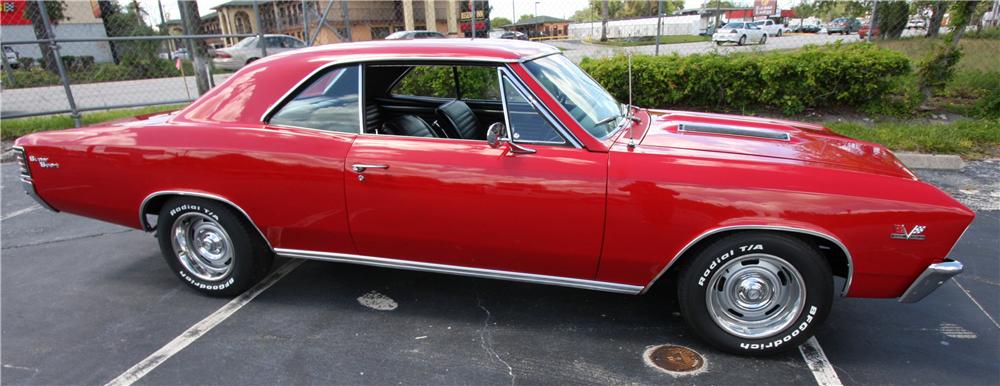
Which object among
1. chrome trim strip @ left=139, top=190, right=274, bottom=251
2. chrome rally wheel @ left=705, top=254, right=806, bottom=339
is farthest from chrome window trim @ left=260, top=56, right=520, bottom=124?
chrome rally wheel @ left=705, top=254, right=806, bottom=339

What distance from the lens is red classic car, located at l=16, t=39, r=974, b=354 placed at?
103 inches

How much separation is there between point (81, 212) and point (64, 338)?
89 centimetres

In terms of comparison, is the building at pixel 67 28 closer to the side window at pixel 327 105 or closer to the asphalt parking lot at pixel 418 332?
the asphalt parking lot at pixel 418 332

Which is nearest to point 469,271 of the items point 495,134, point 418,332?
point 418,332

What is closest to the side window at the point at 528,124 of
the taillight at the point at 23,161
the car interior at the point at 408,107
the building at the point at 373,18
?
the car interior at the point at 408,107

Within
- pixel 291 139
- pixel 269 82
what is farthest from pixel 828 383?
pixel 269 82

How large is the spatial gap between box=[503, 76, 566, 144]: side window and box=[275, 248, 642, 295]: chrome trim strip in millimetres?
761

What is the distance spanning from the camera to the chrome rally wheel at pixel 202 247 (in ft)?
11.5

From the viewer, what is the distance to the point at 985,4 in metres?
7.66

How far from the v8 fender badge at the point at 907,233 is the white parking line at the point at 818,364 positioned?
74 cm

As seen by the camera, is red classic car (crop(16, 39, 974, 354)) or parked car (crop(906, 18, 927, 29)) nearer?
red classic car (crop(16, 39, 974, 354))

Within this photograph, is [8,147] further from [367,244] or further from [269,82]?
Answer: [367,244]

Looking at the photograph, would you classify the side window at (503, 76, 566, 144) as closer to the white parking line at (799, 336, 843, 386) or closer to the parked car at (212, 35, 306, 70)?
the white parking line at (799, 336, 843, 386)

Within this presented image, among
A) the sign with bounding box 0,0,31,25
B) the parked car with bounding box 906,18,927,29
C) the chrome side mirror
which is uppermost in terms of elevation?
the sign with bounding box 0,0,31,25
